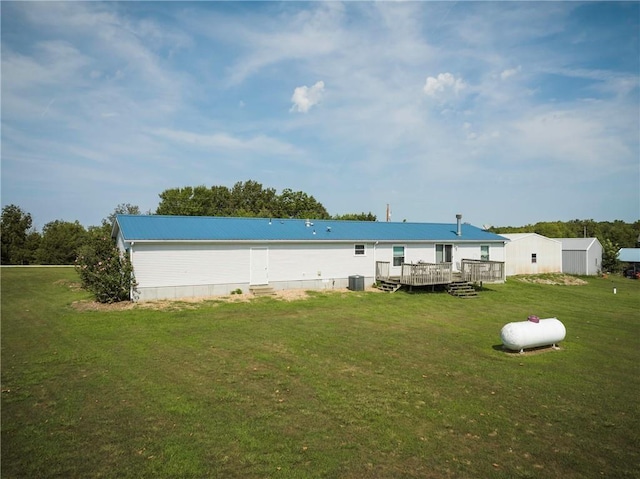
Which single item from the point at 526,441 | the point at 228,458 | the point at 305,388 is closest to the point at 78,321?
the point at 305,388

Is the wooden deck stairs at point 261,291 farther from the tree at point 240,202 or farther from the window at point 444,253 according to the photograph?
the tree at point 240,202

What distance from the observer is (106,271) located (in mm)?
18953

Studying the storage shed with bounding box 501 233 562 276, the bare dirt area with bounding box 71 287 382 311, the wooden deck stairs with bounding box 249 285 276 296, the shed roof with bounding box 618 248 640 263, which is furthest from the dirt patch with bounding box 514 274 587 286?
the wooden deck stairs with bounding box 249 285 276 296

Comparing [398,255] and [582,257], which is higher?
[398,255]

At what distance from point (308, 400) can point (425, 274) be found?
1736cm

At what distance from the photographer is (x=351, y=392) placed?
8531 mm

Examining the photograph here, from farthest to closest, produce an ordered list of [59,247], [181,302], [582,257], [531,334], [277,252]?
[59,247]
[582,257]
[277,252]
[181,302]
[531,334]

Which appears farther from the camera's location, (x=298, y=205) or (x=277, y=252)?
(x=298, y=205)

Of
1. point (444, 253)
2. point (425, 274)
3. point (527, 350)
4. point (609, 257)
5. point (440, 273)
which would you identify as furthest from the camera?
point (609, 257)

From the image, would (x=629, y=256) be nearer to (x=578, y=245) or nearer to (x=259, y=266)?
(x=578, y=245)

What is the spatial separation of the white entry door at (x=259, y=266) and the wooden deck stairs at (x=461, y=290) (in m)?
11.0

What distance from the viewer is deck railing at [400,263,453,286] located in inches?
946

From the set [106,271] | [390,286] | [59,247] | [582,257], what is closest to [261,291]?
[106,271]

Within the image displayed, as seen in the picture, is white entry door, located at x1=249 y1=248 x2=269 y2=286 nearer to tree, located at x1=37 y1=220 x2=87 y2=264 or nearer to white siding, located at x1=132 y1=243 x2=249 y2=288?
white siding, located at x1=132 y1=243 x2=249 y2=288
